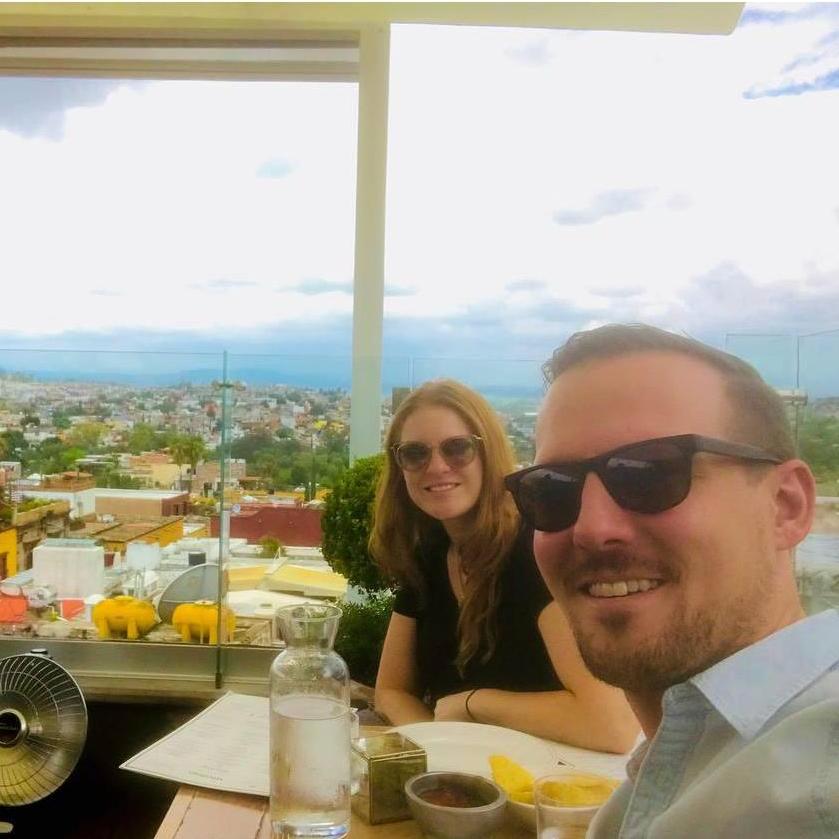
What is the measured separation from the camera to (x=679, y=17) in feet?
5.15

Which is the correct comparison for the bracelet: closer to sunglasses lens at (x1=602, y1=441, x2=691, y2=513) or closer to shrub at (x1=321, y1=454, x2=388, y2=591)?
shrub at (x1=321, y1=454, x2=388, y2=591)

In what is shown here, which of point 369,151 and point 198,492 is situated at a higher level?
point 369,151

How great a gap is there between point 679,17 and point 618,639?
120 cm

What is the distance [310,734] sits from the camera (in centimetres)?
132

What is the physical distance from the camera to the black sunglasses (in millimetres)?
1057

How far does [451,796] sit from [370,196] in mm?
1247

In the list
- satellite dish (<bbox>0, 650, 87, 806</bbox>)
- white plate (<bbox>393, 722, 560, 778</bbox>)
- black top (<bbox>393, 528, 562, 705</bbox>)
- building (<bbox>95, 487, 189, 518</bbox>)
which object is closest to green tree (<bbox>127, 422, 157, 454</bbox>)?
building (<bbox>95, 487, 189, 518</bbox>)

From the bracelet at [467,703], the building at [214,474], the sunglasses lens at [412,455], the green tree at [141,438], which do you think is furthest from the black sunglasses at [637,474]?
the green tree at [141,438]

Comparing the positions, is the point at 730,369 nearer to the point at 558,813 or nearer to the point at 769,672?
the point at 769,672

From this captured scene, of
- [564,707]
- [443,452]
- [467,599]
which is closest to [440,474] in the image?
[443,452]

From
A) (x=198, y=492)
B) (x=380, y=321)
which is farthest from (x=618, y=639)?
(x=198, y=492)

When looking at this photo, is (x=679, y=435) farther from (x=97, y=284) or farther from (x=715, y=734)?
(x=97, y=284)

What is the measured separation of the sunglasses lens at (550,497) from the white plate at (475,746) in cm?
45

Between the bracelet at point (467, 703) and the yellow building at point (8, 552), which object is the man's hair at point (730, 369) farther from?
the yellow building at point (8, 552)
